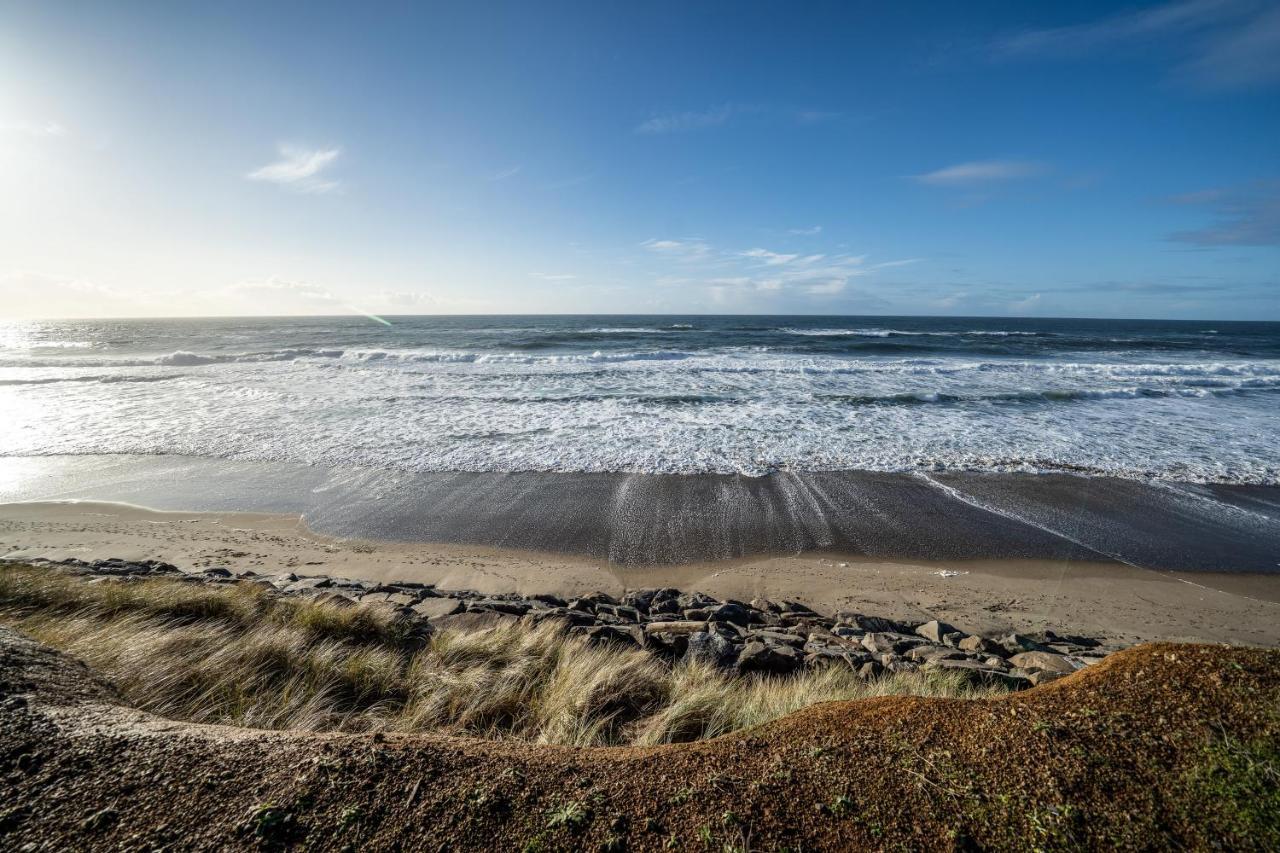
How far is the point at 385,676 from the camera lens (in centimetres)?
351

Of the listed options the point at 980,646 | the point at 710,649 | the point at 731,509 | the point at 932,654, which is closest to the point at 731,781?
the point at 710,649

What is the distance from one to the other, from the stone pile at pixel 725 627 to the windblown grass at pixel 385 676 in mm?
307

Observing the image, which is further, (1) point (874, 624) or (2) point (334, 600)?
(1) point (874, 624)

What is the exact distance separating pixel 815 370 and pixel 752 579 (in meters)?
20.6

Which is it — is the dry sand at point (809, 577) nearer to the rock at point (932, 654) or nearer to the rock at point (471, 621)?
the rock at point (932, 654)

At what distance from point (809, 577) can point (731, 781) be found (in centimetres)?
522

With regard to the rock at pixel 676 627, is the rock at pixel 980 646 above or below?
below

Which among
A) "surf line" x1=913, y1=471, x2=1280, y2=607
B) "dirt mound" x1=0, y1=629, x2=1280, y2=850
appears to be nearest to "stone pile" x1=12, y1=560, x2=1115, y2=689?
"dirt mound" x1=0, y1=629, x2=1280, y2=850

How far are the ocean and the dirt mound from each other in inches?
322

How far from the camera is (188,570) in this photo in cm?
642

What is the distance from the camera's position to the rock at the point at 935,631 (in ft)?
16.5

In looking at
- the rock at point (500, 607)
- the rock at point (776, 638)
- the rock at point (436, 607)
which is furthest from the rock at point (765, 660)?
the rock at point (436, 607)

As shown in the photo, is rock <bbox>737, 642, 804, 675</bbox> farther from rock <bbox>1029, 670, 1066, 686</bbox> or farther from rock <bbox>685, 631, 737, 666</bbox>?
rock <bbox>1029, 670, 1066, 686</bbox>

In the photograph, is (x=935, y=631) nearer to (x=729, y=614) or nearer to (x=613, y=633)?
(x=729, y=614)
